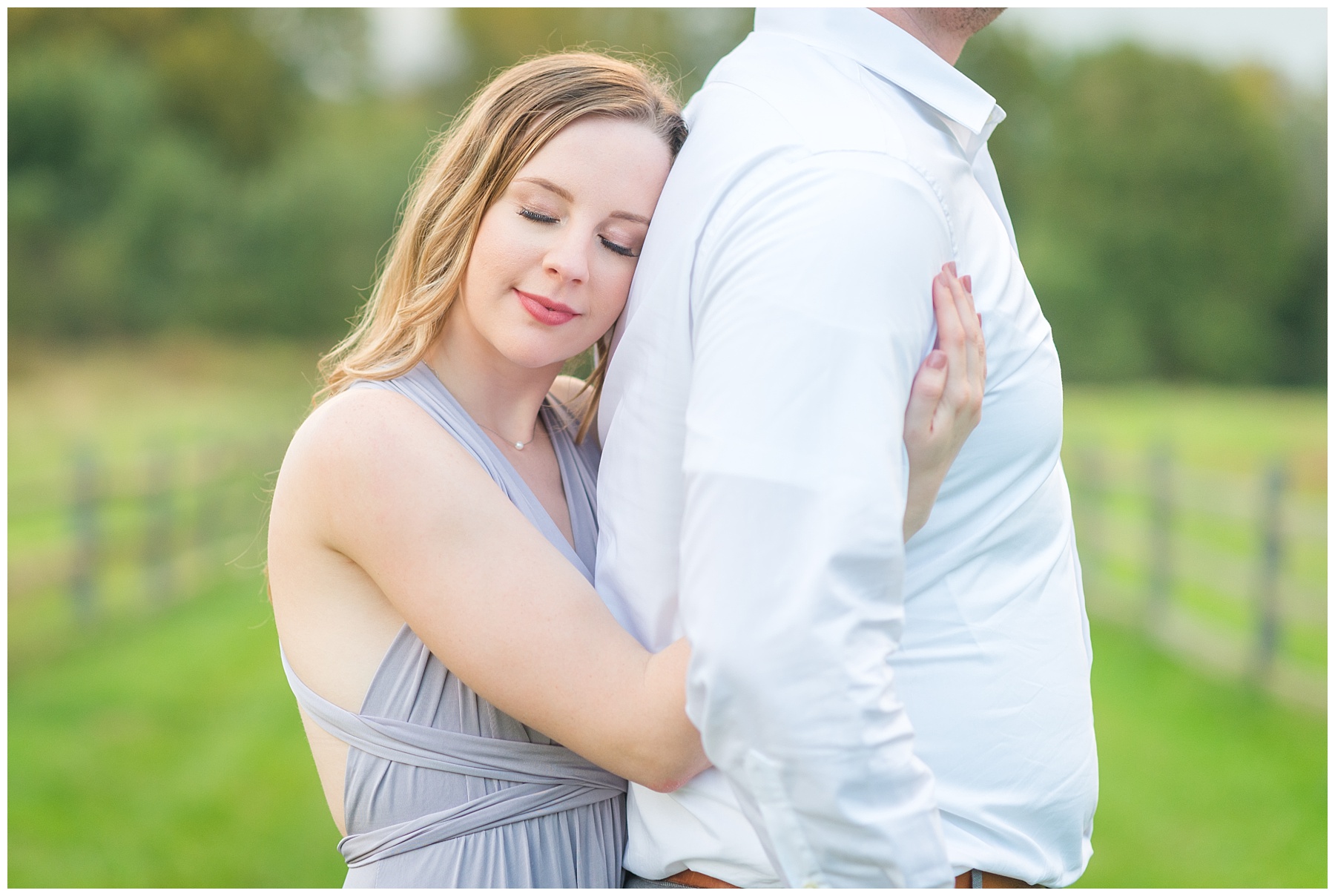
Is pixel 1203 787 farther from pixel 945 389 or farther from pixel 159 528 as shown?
pixel 159 528

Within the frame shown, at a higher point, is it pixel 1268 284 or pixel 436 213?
pixel 1268 284

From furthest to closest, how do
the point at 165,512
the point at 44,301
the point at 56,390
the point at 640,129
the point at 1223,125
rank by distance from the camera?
the point at 1223,125, the point at 44,301, the point at 56,390, the point at 165,512, the point at 640,129

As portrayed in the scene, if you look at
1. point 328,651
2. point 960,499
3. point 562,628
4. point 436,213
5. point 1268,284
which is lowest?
point 328,651

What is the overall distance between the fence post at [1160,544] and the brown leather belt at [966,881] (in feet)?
24.7

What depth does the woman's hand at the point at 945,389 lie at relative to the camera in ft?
4.13

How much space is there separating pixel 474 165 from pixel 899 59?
65 centimetres

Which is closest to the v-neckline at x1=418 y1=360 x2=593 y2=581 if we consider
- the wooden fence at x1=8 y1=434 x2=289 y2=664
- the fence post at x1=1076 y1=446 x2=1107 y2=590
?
the wooden fence at x1=8 y1=434 x2=289 y2=664

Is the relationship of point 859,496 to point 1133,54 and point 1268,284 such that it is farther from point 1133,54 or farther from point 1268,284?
point 1133,54

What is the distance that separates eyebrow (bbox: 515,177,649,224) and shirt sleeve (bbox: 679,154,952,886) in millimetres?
367

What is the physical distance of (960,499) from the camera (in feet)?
4.50

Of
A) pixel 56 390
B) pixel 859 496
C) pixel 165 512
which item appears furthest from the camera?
pixel 56 390

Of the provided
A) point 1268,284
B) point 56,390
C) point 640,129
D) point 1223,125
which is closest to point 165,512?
point 56,390

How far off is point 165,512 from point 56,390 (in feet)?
27.5

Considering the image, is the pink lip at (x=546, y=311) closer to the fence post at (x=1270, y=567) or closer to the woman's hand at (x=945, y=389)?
the woman's hand at (x=945, y=389)
